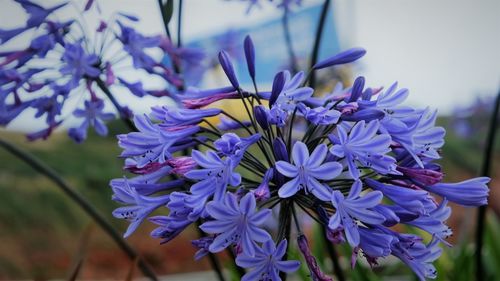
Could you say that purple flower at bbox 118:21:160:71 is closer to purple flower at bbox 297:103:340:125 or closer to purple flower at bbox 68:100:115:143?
purple flower at bbox 68:100:115:143

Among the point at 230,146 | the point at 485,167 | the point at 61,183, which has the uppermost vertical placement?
the point at 230,146

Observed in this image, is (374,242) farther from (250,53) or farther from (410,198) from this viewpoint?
(250,53)

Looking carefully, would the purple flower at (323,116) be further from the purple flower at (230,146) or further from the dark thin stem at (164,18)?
the dark thin stem at (164,18)

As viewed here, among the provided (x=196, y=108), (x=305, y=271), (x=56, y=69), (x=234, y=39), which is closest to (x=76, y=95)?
(x=56, y=69)

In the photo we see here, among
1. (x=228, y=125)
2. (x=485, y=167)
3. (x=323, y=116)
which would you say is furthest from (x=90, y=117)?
(x=485, y=167)

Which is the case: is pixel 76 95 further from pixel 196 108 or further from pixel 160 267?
pixel 160 267

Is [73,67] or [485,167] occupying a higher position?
[73,67]

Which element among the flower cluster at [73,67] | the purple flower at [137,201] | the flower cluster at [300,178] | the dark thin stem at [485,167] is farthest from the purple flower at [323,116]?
the dark thin stem at [485,167]
